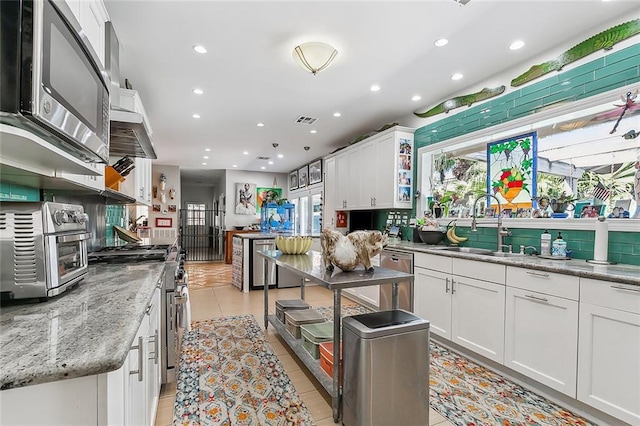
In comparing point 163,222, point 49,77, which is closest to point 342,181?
point 49,77

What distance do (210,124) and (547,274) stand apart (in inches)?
188

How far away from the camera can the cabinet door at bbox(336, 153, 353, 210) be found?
538 centimetres

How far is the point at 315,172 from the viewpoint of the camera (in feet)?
25.0

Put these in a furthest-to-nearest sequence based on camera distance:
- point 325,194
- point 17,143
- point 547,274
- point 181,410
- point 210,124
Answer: point 325,194 → point 210,124 → point 547,274 → point 181,410 → point 17,143

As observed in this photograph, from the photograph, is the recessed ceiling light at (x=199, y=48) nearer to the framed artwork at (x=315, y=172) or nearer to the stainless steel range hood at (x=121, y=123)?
the stainless steel range hood at (x=121, y=123)

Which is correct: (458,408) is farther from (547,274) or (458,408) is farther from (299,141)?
(299,141)

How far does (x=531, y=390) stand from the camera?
2199 mm

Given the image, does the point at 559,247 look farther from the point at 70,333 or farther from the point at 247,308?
the point at 247,308

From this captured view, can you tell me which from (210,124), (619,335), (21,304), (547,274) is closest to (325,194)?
(210,124)

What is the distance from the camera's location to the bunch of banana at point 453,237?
3.53m

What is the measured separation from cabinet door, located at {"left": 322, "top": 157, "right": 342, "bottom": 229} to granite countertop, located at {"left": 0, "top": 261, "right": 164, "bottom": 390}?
4.68m

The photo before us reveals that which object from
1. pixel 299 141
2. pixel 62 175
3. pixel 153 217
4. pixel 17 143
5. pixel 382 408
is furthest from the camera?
pixel 153 217

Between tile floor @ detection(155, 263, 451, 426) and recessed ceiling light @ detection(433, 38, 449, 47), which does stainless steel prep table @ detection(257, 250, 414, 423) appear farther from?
recessed ceiling light @ detection(433, 38, 449, 47)

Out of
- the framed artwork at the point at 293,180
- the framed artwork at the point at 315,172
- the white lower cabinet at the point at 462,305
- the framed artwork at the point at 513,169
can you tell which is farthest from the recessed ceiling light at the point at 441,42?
the framed artwork at the point at 293,180
